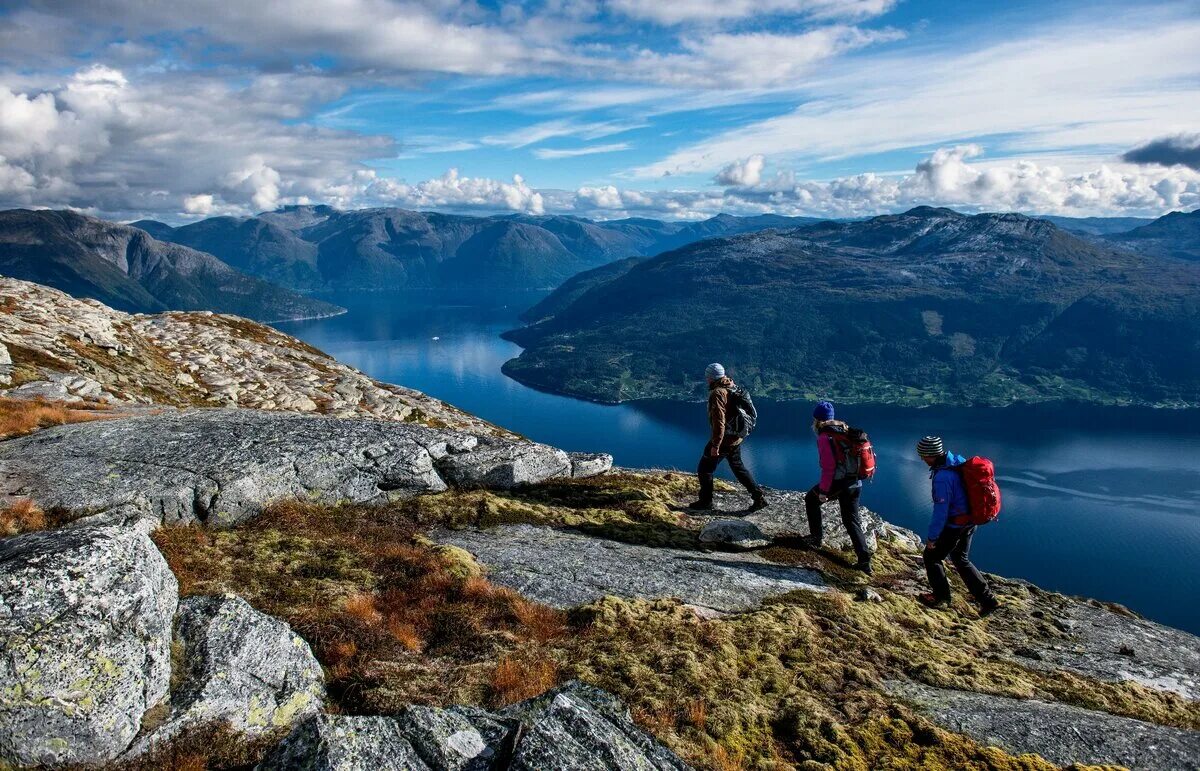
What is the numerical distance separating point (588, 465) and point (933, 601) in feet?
41.5

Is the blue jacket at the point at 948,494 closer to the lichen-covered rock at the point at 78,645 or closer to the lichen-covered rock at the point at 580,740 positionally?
the lichen-covered rock at the point at 580,740

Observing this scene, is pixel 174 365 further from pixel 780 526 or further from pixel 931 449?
pixel 931 449

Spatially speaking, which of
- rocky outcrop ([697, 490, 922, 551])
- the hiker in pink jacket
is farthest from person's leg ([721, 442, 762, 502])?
the hiker in pink jacket

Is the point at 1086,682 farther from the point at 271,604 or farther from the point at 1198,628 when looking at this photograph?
the point at 1198,628

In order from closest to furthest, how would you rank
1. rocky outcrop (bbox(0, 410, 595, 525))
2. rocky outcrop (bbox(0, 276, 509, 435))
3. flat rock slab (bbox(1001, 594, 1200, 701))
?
flat rock slab (bbox(1001, 594, 1200, 701)), rocky outcrop (bbox(0, 410, 595, 525)), rocky outcrop (bbox(0, 276, 509, 435))

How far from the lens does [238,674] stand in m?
9.52

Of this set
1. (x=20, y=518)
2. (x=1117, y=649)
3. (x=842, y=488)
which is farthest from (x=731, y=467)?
(x=20, y=518)

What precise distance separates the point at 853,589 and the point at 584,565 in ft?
23.0

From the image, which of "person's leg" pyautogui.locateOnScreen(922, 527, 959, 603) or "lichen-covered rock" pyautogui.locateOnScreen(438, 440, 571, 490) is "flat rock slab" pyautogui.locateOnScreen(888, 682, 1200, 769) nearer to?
"person's leg" pyautogui.locateOnScreen(922, 527, 959, 603)

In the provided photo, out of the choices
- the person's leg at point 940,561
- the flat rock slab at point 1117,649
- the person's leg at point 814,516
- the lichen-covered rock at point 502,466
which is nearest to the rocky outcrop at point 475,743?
the person's leg at point 940,561

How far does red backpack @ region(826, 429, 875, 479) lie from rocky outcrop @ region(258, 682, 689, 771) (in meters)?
11.8

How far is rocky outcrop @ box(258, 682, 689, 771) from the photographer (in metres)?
7.44

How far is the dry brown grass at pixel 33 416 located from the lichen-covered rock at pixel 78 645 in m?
15.1

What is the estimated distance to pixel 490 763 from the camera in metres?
7.78
